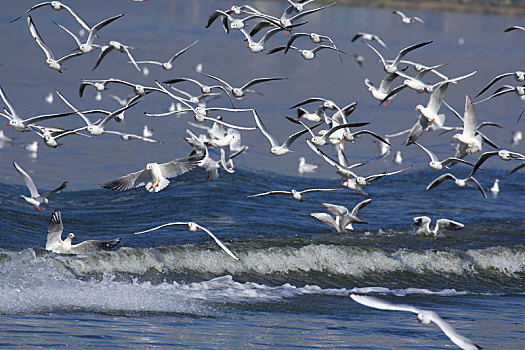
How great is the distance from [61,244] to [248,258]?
4.39m

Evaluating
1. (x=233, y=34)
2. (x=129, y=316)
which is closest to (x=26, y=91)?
(x=129, y=316)

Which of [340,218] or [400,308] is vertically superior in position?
[400,308]

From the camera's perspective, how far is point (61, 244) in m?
16.9

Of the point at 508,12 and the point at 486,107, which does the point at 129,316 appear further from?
the point at 508,12

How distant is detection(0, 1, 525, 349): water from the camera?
1381 centimetres

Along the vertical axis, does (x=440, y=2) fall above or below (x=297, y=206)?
above

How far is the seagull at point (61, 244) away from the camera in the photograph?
16594mm

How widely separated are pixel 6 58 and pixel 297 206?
3679 cm

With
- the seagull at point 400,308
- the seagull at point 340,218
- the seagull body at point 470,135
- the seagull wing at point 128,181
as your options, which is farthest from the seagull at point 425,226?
the seagull at point 400,308

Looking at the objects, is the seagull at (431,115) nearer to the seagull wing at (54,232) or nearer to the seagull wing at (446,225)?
the seagull wing at (446,225)

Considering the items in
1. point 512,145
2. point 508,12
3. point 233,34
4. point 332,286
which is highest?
point 508,12

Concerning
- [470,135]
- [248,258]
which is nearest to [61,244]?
[248,258]

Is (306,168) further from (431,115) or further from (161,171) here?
(161,171)

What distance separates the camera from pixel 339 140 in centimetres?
2011
